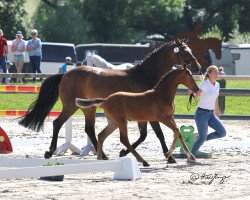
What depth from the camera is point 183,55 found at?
659 inches

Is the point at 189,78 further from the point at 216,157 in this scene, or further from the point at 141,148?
the point at 141,148

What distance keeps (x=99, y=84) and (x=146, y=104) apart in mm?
1698

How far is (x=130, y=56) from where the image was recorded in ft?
154

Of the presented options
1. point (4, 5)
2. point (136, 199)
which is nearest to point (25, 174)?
point (136, 199)

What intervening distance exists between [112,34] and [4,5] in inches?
258

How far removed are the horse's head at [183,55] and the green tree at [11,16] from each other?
38.8 m

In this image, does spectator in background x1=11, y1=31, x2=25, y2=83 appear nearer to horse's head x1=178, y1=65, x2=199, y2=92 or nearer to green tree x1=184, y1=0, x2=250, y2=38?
horse's head x1=178, y1=65, x2=199, y2=92

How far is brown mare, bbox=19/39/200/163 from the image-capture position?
16878mm

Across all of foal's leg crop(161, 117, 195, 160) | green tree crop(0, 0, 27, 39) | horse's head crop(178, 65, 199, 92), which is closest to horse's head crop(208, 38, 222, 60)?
horse's head crop(178, 65, 199, 92)

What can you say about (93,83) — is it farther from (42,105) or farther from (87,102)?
(87,102)

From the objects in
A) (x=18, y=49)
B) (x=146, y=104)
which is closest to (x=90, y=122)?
(x=146, y=104)

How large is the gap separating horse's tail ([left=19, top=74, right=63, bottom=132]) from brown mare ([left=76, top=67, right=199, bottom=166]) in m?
2.14

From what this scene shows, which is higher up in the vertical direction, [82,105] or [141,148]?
[82,105]

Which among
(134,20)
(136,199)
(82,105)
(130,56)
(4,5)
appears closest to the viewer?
(136,199)
